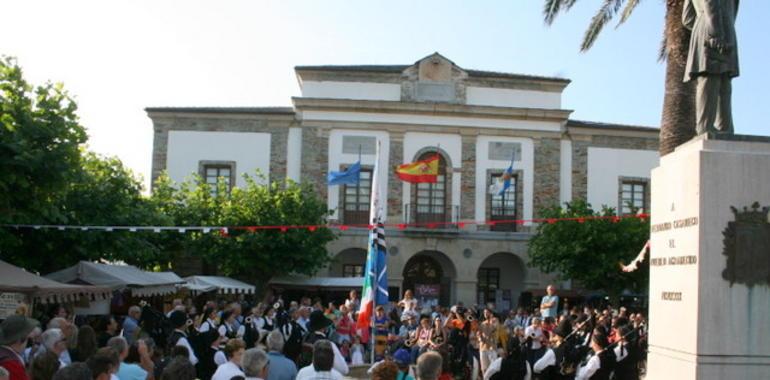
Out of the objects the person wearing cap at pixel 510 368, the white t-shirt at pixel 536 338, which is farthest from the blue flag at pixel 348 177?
the person wearing cap at pixel 510 368

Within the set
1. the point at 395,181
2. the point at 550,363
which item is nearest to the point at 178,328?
the point at 550,363

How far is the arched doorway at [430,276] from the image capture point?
119 feet

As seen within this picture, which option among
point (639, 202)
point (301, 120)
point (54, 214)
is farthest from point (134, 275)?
point (639, 202)

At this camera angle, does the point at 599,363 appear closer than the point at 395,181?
Yes

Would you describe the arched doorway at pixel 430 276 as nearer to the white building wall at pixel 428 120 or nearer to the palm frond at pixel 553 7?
the white building wall at pixel 428 120

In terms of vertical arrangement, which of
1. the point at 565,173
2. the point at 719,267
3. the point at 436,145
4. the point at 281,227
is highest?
the point at 436,145

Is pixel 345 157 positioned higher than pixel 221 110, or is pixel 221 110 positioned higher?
pixel 221 110

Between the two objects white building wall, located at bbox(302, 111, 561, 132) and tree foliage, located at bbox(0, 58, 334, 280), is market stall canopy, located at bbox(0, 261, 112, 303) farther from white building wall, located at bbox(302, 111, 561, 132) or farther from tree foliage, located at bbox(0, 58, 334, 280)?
white building wall, located at bbox(302, 111, 561, 132)

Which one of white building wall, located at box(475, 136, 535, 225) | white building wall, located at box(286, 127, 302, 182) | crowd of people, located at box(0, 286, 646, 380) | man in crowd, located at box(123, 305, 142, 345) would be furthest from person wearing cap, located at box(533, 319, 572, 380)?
white building wall, located at box(286, 127, 302, 182)

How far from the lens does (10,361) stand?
20.1ft

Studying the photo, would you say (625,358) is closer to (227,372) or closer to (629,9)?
(227,372)

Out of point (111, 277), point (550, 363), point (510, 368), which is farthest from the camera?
point (111, 277)

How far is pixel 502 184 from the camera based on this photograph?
3319 cm

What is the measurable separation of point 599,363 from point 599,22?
12.8 meters
